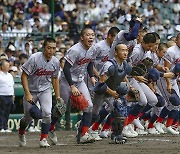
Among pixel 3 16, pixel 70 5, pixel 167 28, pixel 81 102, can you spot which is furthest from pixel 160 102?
pixel 70 5

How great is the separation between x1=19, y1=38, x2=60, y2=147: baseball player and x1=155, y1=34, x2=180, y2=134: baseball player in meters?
3.49

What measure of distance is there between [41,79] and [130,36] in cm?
188

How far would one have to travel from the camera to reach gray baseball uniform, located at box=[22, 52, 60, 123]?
12.6 metres

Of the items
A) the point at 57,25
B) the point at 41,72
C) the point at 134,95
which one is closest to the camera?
the point at 41,72

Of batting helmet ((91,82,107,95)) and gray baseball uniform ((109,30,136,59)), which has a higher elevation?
gray baseball uniform ((109,30,136,59))

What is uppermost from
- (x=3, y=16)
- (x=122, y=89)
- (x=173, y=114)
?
(x=3, y=16)

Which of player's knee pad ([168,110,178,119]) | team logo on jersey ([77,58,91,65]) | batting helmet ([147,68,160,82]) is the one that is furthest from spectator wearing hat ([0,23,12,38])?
team logo on jersey ([77,58,91,65])

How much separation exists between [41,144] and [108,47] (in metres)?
2.95

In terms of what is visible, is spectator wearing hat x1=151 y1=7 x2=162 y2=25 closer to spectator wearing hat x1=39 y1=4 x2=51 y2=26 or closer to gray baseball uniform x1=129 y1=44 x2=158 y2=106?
spectator wearing hat x1=39 y1=4 x2=51 y2=26

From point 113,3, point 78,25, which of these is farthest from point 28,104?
point 113,3

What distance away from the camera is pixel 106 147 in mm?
12305

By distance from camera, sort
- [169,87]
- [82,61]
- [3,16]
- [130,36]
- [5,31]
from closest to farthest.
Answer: [82,61] → [130,36] → [169,87] → [5,31] → [3,16]

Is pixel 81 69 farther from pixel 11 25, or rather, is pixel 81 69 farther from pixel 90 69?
pixel 11 25

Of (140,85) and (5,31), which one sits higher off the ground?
(5,31)
